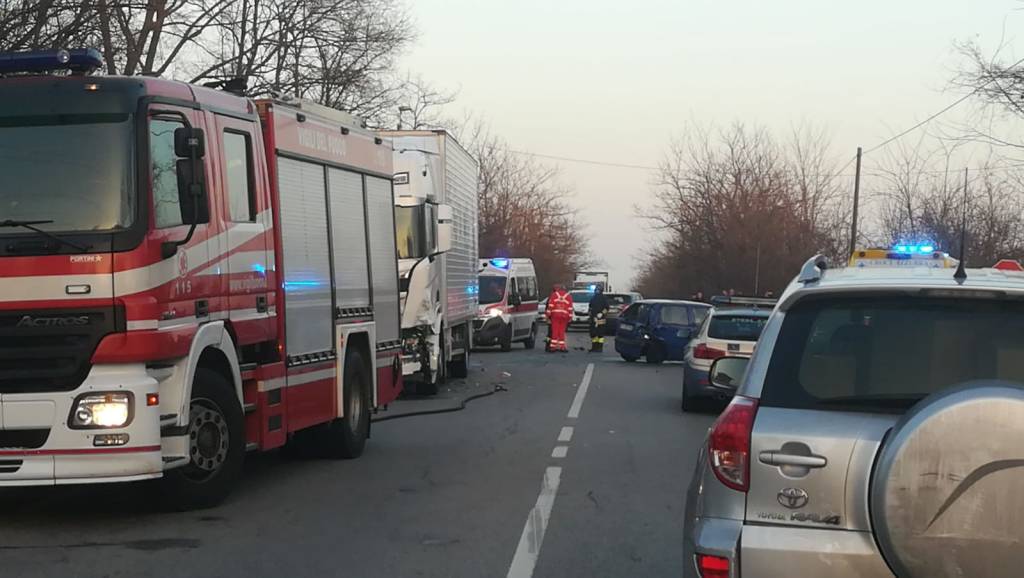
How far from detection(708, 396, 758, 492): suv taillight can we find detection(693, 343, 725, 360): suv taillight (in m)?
12.1

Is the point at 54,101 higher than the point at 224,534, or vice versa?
the point at 54,101

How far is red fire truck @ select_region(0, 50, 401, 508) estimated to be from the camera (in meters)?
7.68

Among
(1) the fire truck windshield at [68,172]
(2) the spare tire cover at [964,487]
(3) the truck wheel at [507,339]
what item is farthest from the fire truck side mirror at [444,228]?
(3) the truck wheel at [507,339]

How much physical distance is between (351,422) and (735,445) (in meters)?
7.89

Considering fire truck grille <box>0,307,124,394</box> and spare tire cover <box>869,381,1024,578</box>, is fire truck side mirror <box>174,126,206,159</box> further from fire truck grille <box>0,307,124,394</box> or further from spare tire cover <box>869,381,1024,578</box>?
spare tire cover <box>869,381,1024,578</box>

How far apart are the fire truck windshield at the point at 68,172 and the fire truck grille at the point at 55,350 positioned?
0.57m

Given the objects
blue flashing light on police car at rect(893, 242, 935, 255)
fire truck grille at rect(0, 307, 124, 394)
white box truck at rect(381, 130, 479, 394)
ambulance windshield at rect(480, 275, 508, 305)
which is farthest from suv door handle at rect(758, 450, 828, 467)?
ambulance windshield at rect(480, 275, 508, 305)

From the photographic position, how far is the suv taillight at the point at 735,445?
13.4ft

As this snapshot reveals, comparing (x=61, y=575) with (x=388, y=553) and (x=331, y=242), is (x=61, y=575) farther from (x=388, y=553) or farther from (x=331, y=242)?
(x=331, y=242)

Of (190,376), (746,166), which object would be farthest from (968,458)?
(746,166)

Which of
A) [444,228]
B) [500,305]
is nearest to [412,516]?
[444,228]

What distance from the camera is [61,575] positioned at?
22.1ft

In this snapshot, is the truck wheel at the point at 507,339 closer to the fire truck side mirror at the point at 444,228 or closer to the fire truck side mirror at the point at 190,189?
the fire truck side mirror at the point at 444,228

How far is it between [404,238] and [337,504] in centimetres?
820
